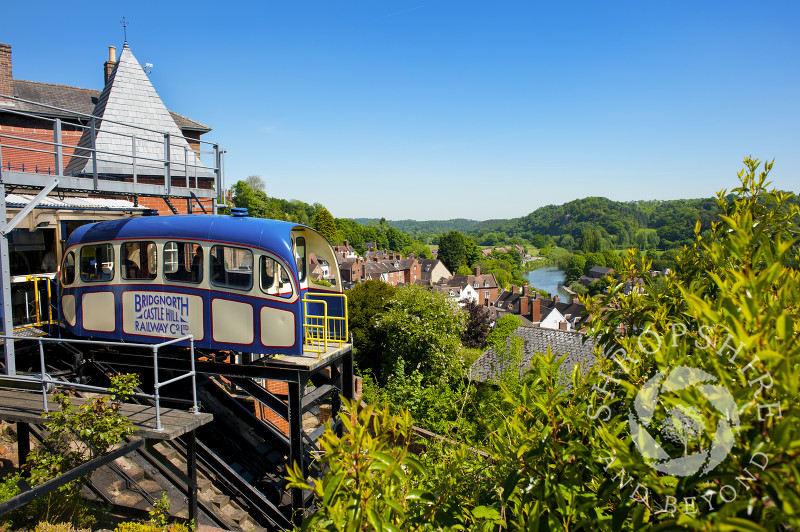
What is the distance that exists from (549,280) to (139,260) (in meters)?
150

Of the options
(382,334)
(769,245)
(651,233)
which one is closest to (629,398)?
(769,245)

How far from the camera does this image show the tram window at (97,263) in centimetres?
888

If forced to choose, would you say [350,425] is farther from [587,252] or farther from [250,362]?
[587,252]

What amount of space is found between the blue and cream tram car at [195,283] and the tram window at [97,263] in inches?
0.8

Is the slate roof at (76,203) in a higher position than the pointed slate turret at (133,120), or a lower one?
lower

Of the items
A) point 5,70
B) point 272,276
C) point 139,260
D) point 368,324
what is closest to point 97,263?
point 139,260

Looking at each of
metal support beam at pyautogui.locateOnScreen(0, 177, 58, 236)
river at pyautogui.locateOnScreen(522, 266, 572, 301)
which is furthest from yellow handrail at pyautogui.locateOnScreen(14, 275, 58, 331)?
river at pyautogui.locateOnScreen(522, 266, 572, 301)

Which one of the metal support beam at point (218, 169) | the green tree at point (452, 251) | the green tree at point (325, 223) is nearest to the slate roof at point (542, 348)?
the metal support beam at point (218, 169)

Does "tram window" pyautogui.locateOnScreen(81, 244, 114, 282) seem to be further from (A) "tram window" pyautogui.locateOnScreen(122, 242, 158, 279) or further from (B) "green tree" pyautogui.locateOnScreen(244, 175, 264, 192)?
(B) "green tree" pyautogui.locateOnScreen(244, 175, 264, 192)

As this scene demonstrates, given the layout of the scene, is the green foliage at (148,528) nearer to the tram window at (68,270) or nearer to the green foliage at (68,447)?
the green foliage at (68,447)

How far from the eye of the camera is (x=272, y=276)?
7980 millimetres

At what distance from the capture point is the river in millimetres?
122188

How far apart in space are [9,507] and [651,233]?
201397 mm

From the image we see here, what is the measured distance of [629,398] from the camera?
2.09 meters
